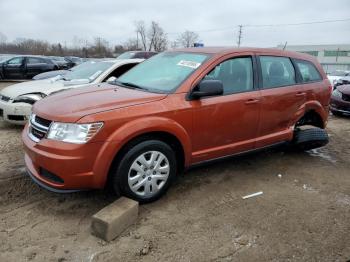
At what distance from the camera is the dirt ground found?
2891mm

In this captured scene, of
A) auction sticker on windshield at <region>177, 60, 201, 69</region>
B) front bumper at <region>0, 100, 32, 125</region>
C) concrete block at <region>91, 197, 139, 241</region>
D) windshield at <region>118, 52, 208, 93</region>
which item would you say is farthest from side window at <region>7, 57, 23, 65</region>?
concrete block at <region>91, 197, 139, 241</region>

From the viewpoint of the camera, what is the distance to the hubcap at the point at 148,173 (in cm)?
342

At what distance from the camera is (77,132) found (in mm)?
3125

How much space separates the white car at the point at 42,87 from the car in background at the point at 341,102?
19.0 feet

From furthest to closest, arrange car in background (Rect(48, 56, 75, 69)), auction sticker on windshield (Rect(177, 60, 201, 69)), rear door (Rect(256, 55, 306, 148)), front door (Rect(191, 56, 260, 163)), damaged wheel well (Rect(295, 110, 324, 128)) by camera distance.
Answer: car in background (Rect(48, 56, 75, 69))
damaged wheel well (Rect(295, 110, 324, 128))
rear door (Rect(256, 55, 306, 148))
auction sticker on windshield (Rect(177, 60, 201, 69))
front door (Rect(191, 56, 260, 163))

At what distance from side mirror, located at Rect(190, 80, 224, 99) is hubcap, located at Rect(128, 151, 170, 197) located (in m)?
0.76

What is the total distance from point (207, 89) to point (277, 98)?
1335mm


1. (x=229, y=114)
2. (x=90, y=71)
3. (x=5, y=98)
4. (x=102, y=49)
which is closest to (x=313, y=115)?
(x=229, y=114)

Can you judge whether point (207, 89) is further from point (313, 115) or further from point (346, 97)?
point (346, 97)

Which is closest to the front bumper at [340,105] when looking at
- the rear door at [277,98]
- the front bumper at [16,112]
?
the rear door at [277,98]

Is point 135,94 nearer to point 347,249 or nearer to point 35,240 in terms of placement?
point 35,240

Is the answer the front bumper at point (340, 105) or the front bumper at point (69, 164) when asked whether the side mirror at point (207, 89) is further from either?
the front bumper at point (340, 105)

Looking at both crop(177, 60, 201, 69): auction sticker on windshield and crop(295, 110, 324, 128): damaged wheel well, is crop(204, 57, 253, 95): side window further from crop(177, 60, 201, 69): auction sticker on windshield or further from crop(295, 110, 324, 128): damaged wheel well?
crop(295, 110, 324, 128): damaged wheel well

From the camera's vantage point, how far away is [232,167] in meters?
4.83
